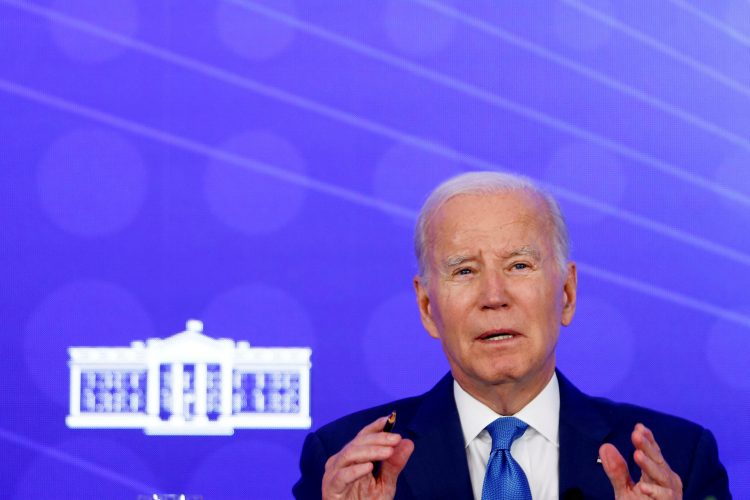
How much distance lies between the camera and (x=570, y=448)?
1840 millimetres

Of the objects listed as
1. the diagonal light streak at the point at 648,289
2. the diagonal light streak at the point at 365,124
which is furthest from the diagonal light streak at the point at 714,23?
the diagonal light streak at the point at 648,289

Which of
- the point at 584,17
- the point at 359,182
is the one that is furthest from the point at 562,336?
the point at 584,17

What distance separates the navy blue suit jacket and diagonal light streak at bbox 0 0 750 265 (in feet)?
3.12

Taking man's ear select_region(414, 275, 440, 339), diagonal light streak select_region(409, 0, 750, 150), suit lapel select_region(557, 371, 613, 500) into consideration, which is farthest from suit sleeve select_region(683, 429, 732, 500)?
diagonal light streak select_region(409, 0, 750, 150)

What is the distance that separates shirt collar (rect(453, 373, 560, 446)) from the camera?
1.88 meters

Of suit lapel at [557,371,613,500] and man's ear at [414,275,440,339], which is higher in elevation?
man's ear at [414,275,440,339]

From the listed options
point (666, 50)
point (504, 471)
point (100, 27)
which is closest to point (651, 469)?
point (504, 471)

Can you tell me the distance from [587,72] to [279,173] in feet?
2.97

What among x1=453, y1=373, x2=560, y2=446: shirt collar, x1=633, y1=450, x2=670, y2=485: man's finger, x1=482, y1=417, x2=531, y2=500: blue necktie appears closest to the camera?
x1=633, y1=450, x2=670, y2=485: man's finger

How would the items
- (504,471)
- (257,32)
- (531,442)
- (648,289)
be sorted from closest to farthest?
(504,471)
(531,442)
(648,289)
(257,32)

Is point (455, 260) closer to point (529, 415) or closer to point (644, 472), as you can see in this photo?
point (529, 415)

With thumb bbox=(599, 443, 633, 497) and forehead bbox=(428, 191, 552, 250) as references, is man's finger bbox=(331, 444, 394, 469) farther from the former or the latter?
forehead bbox=(428, 191, 552, 250)

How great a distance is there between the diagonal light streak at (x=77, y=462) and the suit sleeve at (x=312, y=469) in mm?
987

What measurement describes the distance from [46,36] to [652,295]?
1849 mm
